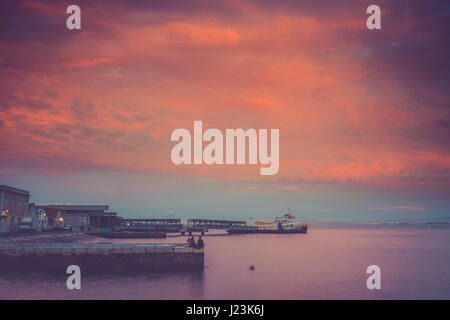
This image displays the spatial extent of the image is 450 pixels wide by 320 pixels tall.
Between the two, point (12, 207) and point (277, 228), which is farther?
point (277, 228)

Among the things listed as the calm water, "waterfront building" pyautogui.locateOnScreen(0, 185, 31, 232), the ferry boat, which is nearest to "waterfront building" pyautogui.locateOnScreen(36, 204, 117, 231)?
"waterfront building" pyautogui.locateOnScreen(0, 185, 31, 232)

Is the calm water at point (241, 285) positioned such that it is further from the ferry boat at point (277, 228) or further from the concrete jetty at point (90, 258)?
the ferry boat at point (277, 228)

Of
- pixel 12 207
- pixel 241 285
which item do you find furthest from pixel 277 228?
pixel 241 285

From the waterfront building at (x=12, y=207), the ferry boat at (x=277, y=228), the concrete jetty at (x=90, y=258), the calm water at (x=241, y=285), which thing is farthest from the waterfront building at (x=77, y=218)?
the calm water at (x=241, y=285)

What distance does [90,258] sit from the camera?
43750 millimetres

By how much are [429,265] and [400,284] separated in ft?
81.2

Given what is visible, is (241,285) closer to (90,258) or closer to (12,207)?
(90,258)

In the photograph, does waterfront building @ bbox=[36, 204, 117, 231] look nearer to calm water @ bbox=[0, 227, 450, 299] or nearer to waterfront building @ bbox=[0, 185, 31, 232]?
waterfront building @ bbox=[0, 185, 31, 232]

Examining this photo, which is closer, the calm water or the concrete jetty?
the calm water

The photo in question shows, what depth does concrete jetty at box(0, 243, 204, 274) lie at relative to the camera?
43.3 metres

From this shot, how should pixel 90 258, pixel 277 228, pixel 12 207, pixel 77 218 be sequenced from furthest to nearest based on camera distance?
pixel 277 228
pixel 77 218
pixel 12 207
pixel 90 258

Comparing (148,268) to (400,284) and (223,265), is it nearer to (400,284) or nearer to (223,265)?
(223,265)
